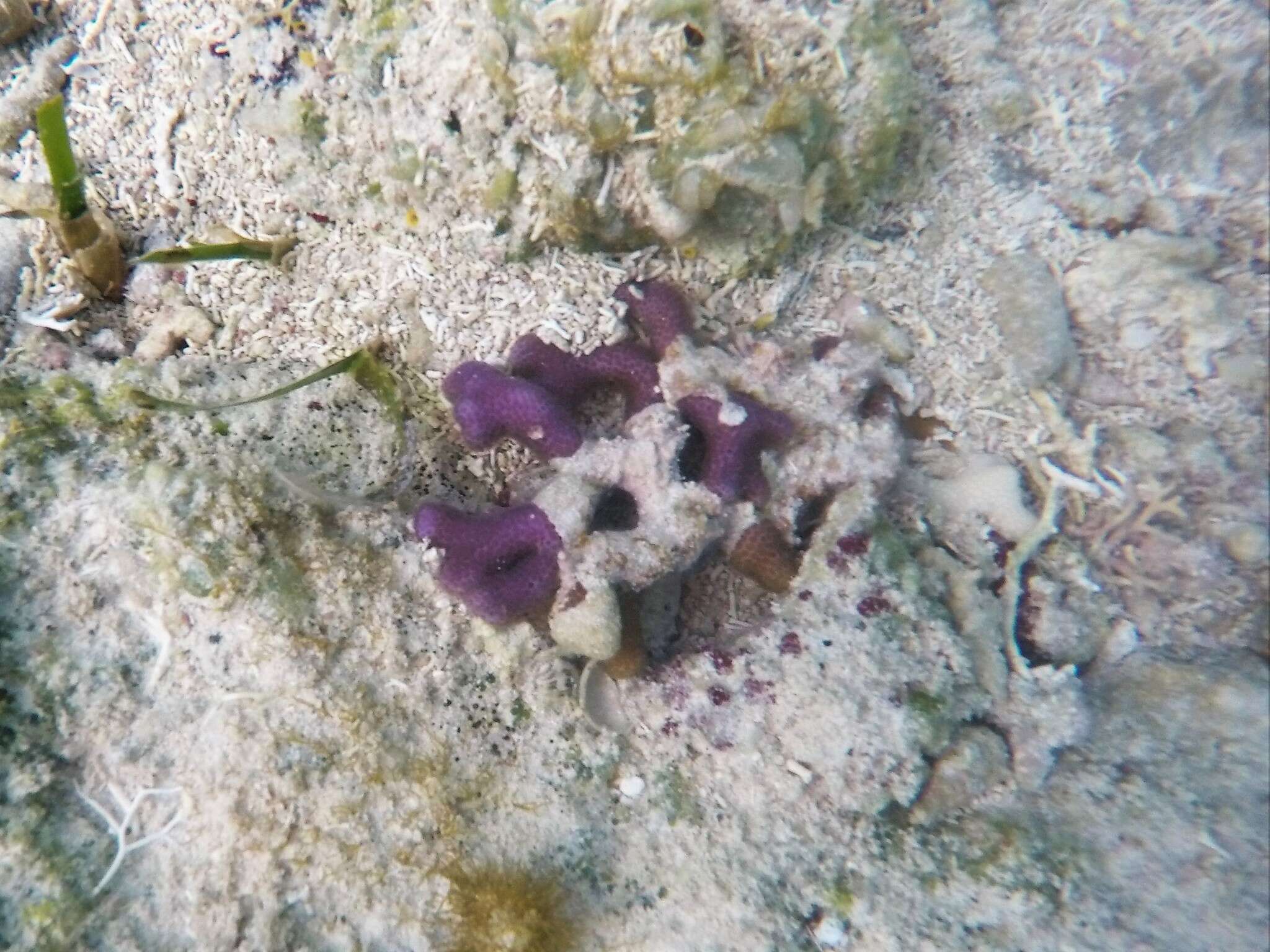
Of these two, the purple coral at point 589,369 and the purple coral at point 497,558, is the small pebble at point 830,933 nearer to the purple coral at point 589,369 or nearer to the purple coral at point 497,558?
the purple coral at point 497,558

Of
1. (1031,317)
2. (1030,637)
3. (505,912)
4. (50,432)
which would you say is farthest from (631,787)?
(1031,317)

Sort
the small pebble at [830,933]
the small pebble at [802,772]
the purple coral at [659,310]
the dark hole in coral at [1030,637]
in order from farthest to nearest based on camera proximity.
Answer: the dark hole in coral at [1030,637] < the purple coral at [659,310] < the small pebble at [802,772] < the small pebble at [830,933]

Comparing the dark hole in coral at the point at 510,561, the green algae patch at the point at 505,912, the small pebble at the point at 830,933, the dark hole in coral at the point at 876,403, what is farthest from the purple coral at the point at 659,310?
the small pebble at the point at 830,933

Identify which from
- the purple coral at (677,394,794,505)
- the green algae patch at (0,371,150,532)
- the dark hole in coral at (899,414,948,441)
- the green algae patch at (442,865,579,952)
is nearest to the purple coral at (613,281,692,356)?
the purple coral at (677,394,794,505)

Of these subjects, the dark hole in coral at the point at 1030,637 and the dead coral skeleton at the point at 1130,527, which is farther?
the dead coral skeleton at the point at 1130,527

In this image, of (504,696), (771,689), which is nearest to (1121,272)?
(771,689)

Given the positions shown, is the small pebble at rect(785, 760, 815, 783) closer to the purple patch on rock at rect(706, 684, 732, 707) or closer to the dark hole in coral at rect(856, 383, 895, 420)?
the purple patch on rock at rect(706, 684, 732, 707)

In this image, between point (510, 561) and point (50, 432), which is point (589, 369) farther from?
point (50, 432)
